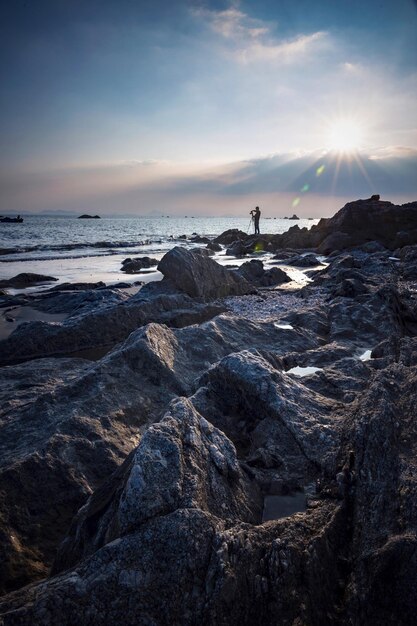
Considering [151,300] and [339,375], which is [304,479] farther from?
[151,300]

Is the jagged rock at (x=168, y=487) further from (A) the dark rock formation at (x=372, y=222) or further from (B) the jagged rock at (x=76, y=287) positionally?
(A) the dark rock formation at (x=372, y=222)

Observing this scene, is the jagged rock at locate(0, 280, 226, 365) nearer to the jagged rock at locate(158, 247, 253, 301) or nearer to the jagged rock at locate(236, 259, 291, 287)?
the jagged rock at locate(158, 247, 253, 301)

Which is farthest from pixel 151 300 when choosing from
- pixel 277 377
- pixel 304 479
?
pixel 304 479

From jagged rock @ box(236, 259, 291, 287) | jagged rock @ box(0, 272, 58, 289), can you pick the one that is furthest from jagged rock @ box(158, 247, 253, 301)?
jagged rock @ box(0, 272, 58, 289)

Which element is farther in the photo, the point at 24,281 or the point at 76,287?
the point at 24,281

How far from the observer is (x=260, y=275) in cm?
1819

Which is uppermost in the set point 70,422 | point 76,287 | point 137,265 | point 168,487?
point 137,265

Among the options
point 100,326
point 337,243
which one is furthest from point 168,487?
point 337,243

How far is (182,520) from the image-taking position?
6.43 ft

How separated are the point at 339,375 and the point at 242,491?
290cm

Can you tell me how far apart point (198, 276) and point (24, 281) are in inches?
377

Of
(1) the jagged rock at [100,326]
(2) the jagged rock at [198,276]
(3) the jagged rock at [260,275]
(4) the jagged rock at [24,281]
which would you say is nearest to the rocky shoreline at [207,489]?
(1) the jagged rock at [100,326]

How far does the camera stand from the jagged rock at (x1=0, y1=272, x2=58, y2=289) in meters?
16.5

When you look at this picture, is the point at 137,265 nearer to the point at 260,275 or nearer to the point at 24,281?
the point at 24,281
